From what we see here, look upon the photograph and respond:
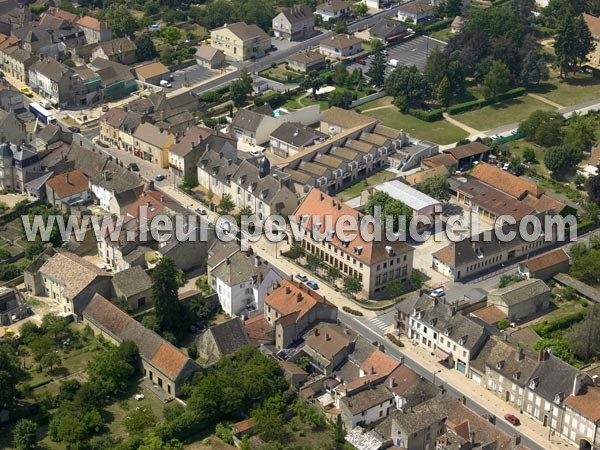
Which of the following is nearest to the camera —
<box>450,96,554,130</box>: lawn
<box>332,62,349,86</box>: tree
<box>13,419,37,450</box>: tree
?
<box>13,419,37,450</box>: tree

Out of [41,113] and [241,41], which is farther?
[241,41]

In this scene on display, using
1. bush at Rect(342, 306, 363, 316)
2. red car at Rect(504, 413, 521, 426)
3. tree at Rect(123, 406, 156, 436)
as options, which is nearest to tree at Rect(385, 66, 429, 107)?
bush at Rect(342, 306, 363, 316)

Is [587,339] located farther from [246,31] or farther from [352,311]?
[246,31]

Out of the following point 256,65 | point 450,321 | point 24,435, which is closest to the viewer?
point 24,435

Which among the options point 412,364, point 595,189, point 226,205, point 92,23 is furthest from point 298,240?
point 92,23

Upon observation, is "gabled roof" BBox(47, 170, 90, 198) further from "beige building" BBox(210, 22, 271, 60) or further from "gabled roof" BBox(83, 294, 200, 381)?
"beige building" BBox(210, 22, 271, 60)

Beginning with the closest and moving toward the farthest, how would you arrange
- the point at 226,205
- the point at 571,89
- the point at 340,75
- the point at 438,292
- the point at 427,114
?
the point at 438,292
the point at 226,205
the point at 427,114
the point at 340,75
the point at 571,89
